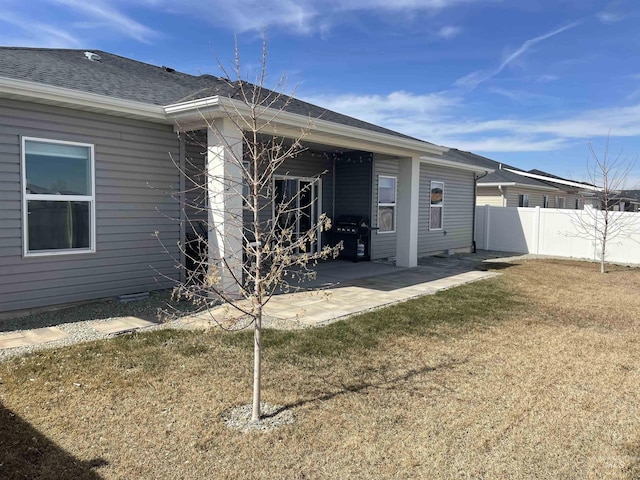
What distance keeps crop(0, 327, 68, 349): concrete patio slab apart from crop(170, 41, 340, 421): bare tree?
149 centimetres

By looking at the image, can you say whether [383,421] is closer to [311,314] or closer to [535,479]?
[535,479]

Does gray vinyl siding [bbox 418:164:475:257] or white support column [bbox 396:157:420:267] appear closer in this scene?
white support column [bbox 396:157:420:267]

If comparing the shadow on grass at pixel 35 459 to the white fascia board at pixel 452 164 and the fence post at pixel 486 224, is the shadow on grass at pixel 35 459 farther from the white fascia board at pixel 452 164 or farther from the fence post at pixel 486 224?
the fence post at pixel 486 224

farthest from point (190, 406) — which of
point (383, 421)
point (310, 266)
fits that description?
point (310, 266)

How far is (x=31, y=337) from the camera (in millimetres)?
4934

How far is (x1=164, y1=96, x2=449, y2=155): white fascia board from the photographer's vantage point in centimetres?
602

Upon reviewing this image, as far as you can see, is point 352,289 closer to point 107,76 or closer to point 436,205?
point 107,76

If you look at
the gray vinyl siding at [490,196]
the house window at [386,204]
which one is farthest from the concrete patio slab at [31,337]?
the gray vinyl siding at [490,196]

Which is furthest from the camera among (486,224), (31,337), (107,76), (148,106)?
(486,224)

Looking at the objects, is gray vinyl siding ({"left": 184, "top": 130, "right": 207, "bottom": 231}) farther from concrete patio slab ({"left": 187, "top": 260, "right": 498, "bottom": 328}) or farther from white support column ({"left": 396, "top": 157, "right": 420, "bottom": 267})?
white support column ({"left": 396, "top": 157, "right": 420, "bottom": 267})

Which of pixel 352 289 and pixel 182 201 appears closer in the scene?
pixel 182 201

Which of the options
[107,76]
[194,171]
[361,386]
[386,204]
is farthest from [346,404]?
[386,204]

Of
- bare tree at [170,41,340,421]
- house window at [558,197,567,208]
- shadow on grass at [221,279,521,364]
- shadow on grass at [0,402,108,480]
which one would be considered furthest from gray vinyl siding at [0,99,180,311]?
house window at [558,197,567,208]

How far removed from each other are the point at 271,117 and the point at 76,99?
104 inches
